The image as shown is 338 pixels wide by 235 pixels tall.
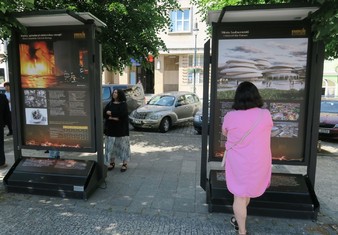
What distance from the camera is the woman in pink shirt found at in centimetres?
313

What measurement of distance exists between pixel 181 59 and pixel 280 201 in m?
25.1

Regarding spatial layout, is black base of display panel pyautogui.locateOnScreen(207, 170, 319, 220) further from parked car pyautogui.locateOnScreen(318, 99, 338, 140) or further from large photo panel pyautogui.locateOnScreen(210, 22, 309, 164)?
parked car pyautogui.locateOnScreen(318, 99, 338, 140)

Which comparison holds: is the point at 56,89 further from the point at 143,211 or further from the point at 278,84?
the point at 278,84

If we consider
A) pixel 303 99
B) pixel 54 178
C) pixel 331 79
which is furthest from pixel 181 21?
pixel 54 178

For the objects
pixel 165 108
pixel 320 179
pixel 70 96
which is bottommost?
pixel 320 179

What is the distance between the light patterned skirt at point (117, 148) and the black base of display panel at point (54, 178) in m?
1.04

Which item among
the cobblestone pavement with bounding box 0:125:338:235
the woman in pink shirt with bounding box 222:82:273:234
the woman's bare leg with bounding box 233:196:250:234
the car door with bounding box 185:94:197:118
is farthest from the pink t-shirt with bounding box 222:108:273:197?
the car door with bounding box 185:94:197:118

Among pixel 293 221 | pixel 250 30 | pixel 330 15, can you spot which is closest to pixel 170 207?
pixel 293 221

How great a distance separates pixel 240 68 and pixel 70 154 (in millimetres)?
4814

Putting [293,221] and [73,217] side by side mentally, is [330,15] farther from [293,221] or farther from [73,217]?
[73,217]

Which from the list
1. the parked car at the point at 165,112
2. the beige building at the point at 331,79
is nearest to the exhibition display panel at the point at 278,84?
the parked car at the point at 165,112

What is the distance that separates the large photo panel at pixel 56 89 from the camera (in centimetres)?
446

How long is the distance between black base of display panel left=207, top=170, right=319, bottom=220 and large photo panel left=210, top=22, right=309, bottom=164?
0.37m

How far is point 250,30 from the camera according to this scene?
3945 millimetres
